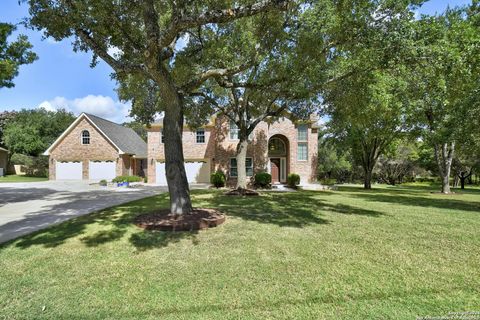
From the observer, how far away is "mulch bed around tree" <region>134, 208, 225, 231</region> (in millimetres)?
6691

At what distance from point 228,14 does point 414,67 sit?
18.2ft

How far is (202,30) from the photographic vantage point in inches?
Answer: 433

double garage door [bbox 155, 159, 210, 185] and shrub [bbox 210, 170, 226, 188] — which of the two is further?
double garage door [bbox 155, 159, 210, 185]

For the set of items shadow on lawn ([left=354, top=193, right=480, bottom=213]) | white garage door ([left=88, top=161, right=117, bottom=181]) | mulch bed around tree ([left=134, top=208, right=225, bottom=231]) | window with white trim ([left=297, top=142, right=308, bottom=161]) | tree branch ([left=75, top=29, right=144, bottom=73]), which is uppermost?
tree branch ([left=75, top=29, right=144, bottom=73])

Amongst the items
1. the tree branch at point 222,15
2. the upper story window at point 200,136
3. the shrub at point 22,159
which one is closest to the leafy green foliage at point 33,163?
the shrub at point 22,159

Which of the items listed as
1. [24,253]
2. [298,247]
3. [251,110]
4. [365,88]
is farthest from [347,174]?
[24,253]

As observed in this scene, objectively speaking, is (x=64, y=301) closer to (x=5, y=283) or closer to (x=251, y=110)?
(x=5, y=283)

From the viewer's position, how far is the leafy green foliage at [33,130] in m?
35.6

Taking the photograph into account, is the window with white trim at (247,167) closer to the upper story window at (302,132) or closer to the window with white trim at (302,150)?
the window with white trim at (302,150)

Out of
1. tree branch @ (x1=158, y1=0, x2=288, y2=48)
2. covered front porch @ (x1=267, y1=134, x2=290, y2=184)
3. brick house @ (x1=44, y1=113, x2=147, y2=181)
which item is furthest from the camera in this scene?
brick house @ (x1=44, y1=113, x2=147, y2=181)

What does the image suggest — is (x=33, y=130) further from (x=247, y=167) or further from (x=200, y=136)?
(x=247, y=167)

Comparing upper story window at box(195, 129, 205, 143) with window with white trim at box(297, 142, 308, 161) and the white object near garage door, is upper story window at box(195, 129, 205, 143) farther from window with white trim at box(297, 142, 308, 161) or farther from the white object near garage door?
window with white trim at box(297, 142, 308, 161)

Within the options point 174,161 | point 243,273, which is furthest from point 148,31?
point 243,273

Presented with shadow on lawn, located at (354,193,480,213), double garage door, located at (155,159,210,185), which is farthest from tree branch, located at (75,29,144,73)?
double garage door, located at (155,159,210,185)
